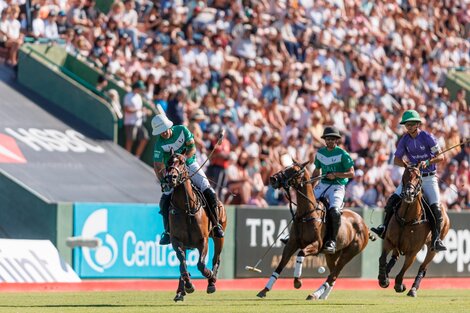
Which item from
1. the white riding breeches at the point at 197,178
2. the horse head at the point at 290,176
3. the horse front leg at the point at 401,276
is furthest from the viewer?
the horse front leg at the point at 401,276

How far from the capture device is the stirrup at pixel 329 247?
2116 centimetres

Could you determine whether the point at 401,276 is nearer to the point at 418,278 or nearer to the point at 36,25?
the point at 418,278

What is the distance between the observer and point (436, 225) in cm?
2145

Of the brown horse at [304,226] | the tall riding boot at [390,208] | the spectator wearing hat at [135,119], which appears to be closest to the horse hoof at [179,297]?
the brown horse at [304,226]

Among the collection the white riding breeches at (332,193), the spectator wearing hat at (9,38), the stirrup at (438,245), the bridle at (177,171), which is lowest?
the stirrup at (438,245)

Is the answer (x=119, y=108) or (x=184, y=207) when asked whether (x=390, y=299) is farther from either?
(x=119, y=108)

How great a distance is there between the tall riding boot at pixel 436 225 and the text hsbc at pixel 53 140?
1003 cm

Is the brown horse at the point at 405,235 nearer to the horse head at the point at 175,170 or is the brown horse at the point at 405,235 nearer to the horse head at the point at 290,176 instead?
the horse head at the point at 290,176

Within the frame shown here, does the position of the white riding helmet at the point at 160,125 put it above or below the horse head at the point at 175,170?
above

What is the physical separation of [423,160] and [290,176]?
2263 mm

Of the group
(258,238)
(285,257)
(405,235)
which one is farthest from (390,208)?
(258,238)

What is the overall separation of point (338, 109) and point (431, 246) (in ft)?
36.6

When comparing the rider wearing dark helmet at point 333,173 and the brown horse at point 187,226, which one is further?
the rider wearing dark helmet at point 333,173

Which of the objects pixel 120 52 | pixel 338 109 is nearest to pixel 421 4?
pixel 338 109
